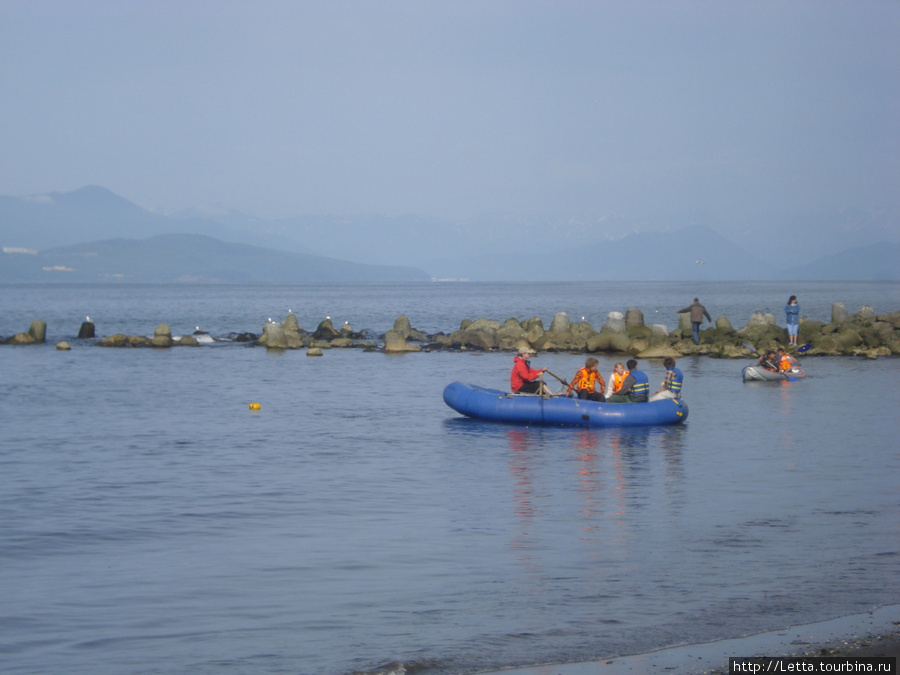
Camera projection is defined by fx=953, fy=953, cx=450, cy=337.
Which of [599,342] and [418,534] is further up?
[599,342]

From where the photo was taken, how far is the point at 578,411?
838 inches

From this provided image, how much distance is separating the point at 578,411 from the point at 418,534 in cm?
966

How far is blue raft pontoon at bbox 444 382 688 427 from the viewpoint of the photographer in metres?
21.3

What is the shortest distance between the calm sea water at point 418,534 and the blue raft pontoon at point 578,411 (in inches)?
15.7

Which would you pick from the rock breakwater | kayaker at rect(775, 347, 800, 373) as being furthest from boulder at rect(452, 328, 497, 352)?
kayaker at rect(775, 347, 800, 373)

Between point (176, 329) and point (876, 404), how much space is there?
53509mm

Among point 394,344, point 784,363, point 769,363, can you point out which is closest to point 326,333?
point 394,344

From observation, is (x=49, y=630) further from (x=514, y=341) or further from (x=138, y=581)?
(x=514, y=341)

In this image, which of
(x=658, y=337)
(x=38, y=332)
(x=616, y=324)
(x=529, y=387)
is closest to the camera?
(x=529, y=387)

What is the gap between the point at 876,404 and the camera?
25.0 meters

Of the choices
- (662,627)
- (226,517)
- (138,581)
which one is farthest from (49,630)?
(662,627)

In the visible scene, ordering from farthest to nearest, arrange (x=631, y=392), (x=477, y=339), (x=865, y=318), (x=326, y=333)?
1. (x=326, y=333)
2. (x=865, y=318)
3. (x=477, y=339)
4. (x=631, y=392)

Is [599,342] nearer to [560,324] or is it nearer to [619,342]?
[619,342]

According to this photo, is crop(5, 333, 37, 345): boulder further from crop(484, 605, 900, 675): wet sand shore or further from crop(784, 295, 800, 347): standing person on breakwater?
crop(484, 605, 900, 675): wet sand shore
